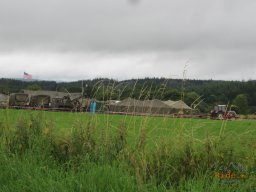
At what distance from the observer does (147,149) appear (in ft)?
17.9

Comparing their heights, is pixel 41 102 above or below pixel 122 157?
above

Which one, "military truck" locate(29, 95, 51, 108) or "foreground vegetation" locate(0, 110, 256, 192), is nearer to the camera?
"foreground vegetation" locate(0, 110, 256, 192)

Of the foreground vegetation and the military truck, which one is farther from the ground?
the military truck

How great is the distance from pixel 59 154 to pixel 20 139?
0.82 metres

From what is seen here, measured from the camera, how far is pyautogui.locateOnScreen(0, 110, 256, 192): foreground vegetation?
4.35 metres

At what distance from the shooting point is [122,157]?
517 centimetres

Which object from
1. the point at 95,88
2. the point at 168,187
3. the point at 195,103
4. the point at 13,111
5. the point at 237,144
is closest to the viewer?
the point at 168,187

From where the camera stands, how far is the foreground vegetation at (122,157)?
435 cm

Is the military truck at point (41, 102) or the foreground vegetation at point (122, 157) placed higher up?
the military truck at point (41, 102)

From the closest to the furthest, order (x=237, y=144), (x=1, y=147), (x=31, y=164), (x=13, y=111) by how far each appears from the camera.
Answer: (x=31, y=164)
(x=237, y=144)
(x=1, y=147)
(x=13, y=111)

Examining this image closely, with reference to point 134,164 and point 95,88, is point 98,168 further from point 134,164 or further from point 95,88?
point 95,88

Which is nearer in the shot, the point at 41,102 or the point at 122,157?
the point at 122,157

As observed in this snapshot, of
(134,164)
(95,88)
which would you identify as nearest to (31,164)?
(134,164)

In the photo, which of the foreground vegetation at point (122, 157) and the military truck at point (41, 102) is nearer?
the foreground vegetation at point (122, 157)
